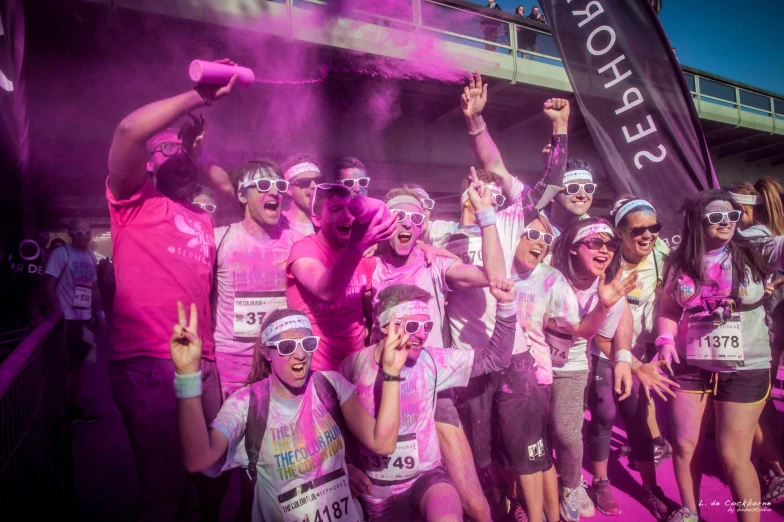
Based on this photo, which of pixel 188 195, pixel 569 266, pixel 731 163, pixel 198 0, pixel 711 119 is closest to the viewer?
pixel 188 195

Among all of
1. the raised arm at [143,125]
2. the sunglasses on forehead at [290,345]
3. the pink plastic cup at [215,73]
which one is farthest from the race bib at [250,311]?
the pink plastic cup at [215,73]

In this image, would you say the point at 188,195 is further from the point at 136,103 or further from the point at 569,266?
the point at 136,103

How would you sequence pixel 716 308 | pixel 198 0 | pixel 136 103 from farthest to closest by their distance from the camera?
pixel 136 103
pixel 198 0
pixel 716 308

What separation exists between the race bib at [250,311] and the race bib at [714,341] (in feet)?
8.75

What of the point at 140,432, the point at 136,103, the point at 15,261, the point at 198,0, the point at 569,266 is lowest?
the point at 140,432

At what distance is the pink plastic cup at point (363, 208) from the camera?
1.76 m

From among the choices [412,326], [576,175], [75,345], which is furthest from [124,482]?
[576,175]

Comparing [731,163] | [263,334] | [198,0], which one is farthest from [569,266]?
[731,163]

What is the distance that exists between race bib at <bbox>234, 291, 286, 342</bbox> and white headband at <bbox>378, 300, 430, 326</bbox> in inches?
25.8

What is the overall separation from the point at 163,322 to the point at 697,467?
11.0ft

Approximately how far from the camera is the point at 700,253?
9.81 feet

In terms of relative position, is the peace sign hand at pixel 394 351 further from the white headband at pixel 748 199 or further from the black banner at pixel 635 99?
the white headband at pixel 748 199

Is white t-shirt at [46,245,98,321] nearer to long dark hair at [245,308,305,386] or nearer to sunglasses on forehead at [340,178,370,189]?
sunglasses on forehead at [340,178,370,189]

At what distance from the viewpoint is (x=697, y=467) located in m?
2.94
